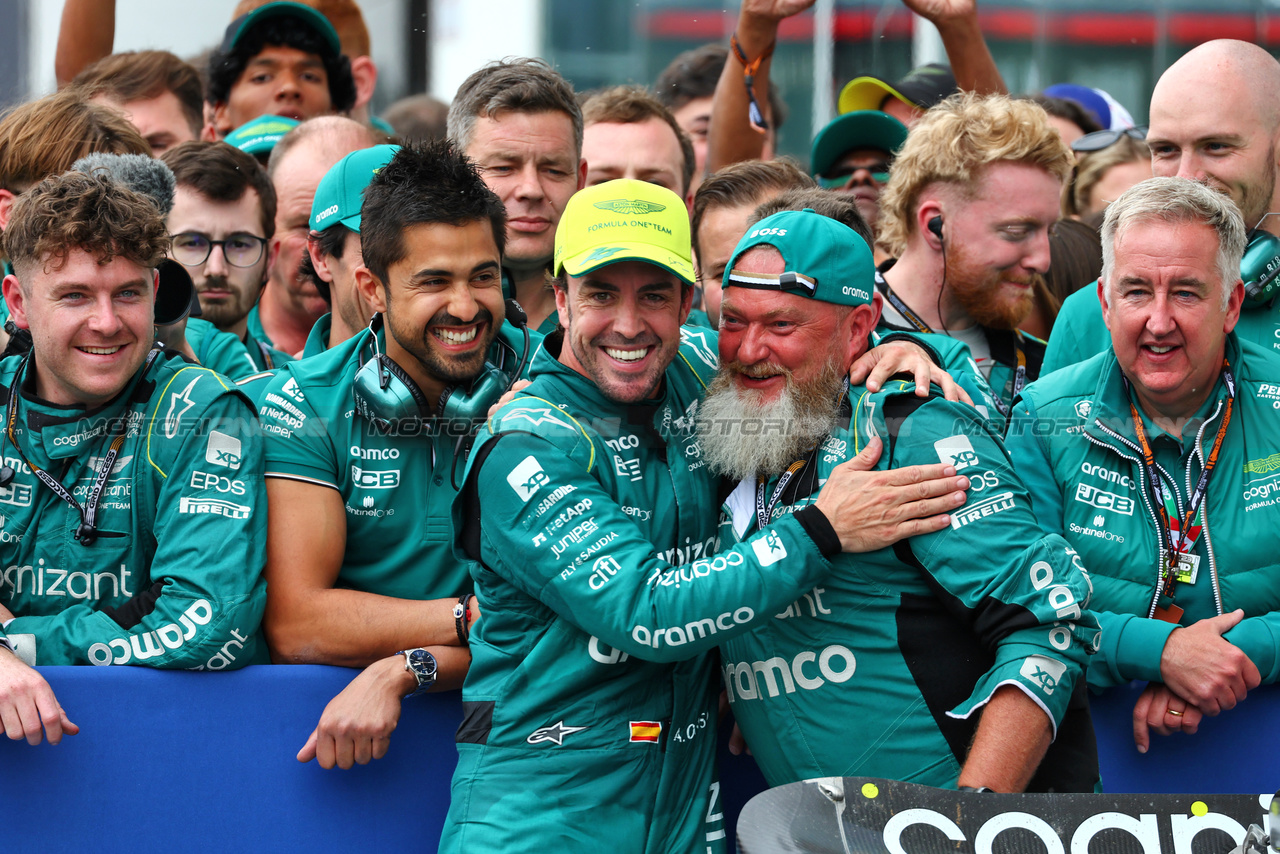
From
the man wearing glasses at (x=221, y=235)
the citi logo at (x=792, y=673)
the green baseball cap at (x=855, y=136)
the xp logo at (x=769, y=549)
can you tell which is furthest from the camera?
the green baseball cap at (x=855, y=136)

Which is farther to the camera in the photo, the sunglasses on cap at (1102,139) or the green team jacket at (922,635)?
the sunglasses on cap at (1102,139)

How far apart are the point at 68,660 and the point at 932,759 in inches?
86.1

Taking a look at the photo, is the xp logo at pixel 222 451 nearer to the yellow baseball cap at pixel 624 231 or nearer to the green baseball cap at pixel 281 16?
the yellow baseball cap at pixel 624 231

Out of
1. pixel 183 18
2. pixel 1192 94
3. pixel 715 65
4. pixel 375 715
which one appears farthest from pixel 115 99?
pixel 1192 94

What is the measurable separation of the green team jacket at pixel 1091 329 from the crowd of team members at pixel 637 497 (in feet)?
0.04

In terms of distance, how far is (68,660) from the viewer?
3.32 metres

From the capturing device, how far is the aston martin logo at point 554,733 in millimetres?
3014

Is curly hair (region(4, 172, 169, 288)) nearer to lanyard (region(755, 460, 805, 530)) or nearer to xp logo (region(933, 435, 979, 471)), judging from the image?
lanyard (region(755, 460, 805, 530))

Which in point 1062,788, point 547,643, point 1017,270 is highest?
point 1017,270

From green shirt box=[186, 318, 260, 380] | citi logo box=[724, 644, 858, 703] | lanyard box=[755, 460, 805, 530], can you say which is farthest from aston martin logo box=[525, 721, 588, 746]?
green shirt box=[186, 318, 260, 380]

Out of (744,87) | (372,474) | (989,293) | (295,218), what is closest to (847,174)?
(744,87)

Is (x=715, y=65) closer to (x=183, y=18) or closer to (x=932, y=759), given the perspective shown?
(x=183, y=18)

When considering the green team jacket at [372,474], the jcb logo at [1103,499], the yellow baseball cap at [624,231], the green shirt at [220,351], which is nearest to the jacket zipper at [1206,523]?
the jcb logo at [1103,499]

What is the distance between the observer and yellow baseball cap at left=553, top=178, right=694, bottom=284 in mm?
3131
